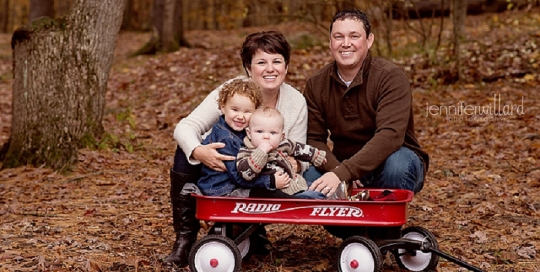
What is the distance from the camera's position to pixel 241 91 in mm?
3941

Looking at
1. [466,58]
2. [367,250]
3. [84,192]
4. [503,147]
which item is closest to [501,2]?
[466,58]

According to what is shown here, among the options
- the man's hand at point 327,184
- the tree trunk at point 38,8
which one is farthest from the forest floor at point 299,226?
the tree trunk at point 38,8

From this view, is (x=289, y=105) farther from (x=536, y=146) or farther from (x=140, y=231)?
(x=536, y=146)

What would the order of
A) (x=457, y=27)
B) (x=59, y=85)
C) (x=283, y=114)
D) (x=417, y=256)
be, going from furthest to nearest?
(x=457, y=27) < (x=59, y=85) < (x=283, y=114) < (x=417, y=256)

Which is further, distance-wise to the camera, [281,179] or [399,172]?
[399,172]

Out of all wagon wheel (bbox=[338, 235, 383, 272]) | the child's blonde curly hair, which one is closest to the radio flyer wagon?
wagon wheel (bbox=[338, 235, 383, 272])

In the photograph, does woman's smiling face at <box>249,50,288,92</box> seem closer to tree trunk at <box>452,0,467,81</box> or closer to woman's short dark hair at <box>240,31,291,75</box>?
woman's short dark hair at <box>240,31,291,75</box>

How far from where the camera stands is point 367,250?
3744 mm

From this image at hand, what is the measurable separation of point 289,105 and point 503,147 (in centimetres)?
444

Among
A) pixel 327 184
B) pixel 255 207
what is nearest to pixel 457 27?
pixel 327 184

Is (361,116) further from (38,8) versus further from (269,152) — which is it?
(38,8)

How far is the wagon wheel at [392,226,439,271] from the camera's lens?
13.3 ft

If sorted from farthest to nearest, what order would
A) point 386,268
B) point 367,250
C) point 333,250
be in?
1. point 333,250
2. point 386,268
3. point 367,250

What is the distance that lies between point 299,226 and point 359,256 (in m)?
1.64
